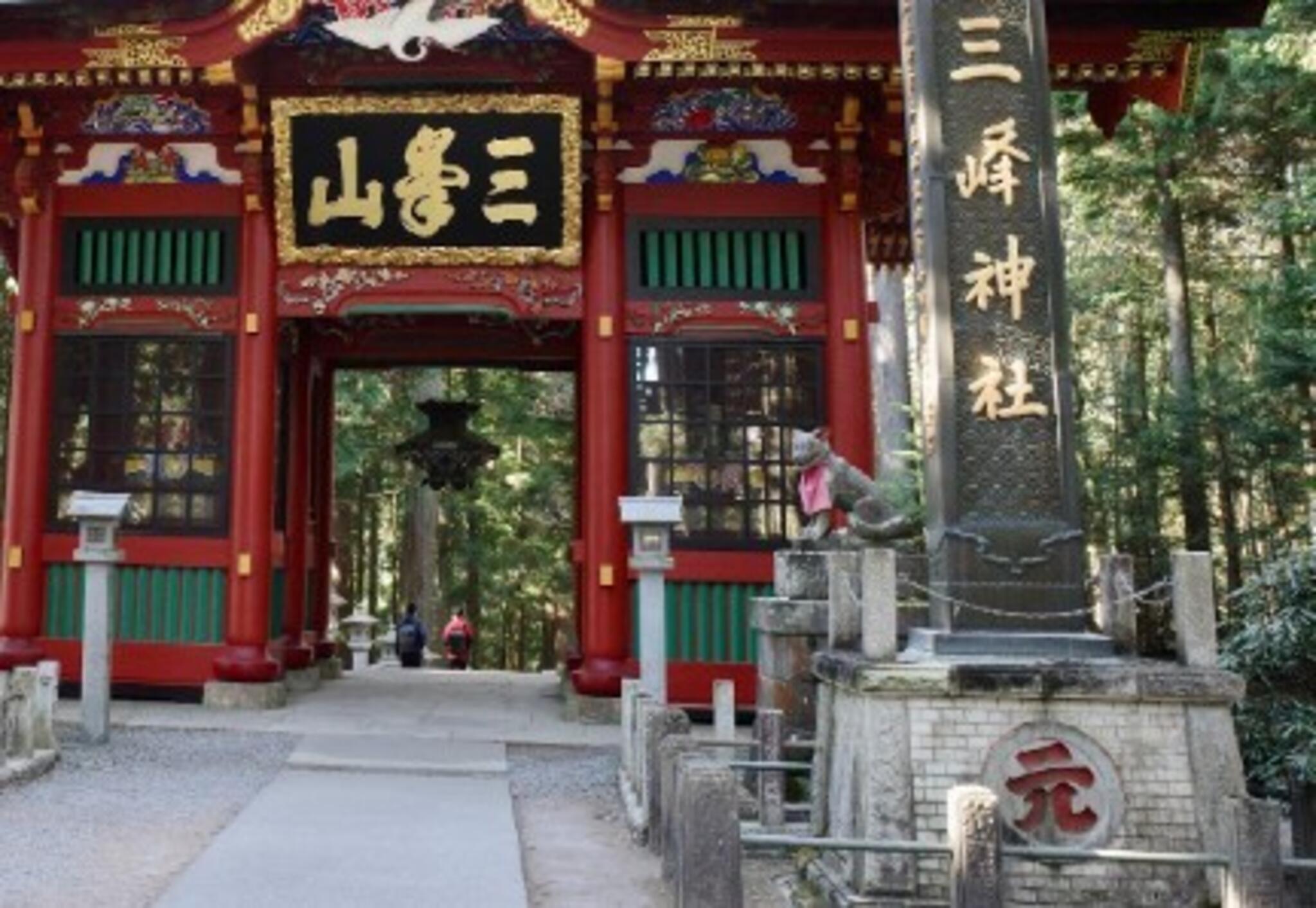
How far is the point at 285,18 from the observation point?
34.6 ft

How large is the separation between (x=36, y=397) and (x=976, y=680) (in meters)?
9.55

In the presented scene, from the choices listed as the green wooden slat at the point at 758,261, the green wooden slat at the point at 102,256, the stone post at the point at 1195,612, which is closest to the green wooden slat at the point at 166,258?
the green wooden slat at the point at 102,256

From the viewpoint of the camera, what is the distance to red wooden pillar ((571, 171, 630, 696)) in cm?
1112

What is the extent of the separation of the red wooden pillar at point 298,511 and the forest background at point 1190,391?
3739 mm

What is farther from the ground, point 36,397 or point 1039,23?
point 1039,23

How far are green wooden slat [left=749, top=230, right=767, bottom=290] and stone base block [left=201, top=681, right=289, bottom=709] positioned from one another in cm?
593

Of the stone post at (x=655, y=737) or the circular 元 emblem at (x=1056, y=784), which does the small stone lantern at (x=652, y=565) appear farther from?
the circular 元 emblem at (x=1056, y=784)

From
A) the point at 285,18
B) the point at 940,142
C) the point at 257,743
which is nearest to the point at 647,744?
the point at 940,142

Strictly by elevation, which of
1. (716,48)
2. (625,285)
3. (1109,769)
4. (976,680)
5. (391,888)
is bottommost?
(391,888)

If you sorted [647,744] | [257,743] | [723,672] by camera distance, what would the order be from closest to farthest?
[647,744] < [257,743] < [723,672]

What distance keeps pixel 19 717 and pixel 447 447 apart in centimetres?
883

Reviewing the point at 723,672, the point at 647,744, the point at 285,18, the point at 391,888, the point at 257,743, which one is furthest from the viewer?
the point at 723,672

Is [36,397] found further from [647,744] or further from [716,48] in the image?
[647,744]

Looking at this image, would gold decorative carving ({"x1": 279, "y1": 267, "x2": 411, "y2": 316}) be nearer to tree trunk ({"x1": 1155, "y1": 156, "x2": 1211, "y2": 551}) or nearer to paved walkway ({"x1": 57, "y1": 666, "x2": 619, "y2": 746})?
paved walkway ({"x1": 57, "y1": 666, "x2": 619, "y2": 746})
